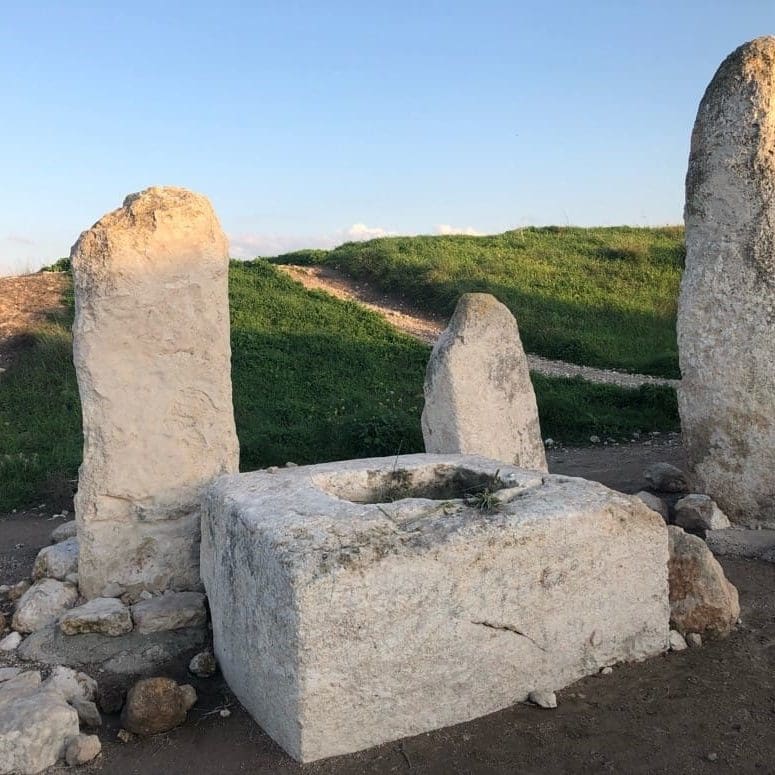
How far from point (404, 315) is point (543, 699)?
45.4 ft

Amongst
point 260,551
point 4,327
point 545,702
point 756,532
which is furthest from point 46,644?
point 4,327

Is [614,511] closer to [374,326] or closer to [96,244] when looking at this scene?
[96,244]

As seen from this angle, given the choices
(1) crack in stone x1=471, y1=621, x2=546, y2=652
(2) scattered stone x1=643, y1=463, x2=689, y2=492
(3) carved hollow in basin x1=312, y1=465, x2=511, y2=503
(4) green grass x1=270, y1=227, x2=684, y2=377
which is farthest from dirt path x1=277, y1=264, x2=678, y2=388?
(1) crack in stone x1=471, y1=621, x2=546, y2=652

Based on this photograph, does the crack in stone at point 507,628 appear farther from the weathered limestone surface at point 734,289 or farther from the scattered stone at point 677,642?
the weathered limestone surface at point 734,289

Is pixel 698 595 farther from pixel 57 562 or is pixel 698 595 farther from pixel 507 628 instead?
pixel 57 562

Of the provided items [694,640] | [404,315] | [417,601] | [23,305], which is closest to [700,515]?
[694,640]

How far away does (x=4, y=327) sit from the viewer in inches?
551

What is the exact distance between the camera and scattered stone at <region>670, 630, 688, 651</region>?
4895 millimetres

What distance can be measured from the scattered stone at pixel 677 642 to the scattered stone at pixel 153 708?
2715mm

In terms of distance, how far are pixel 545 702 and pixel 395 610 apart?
101 centimetres

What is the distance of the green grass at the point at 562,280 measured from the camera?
16.2m

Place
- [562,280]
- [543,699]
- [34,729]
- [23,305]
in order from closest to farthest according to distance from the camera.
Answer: [34,729], [543,699], [23,305], [562,280]

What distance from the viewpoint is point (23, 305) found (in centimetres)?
1486

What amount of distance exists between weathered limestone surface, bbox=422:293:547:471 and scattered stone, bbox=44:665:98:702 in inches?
130
